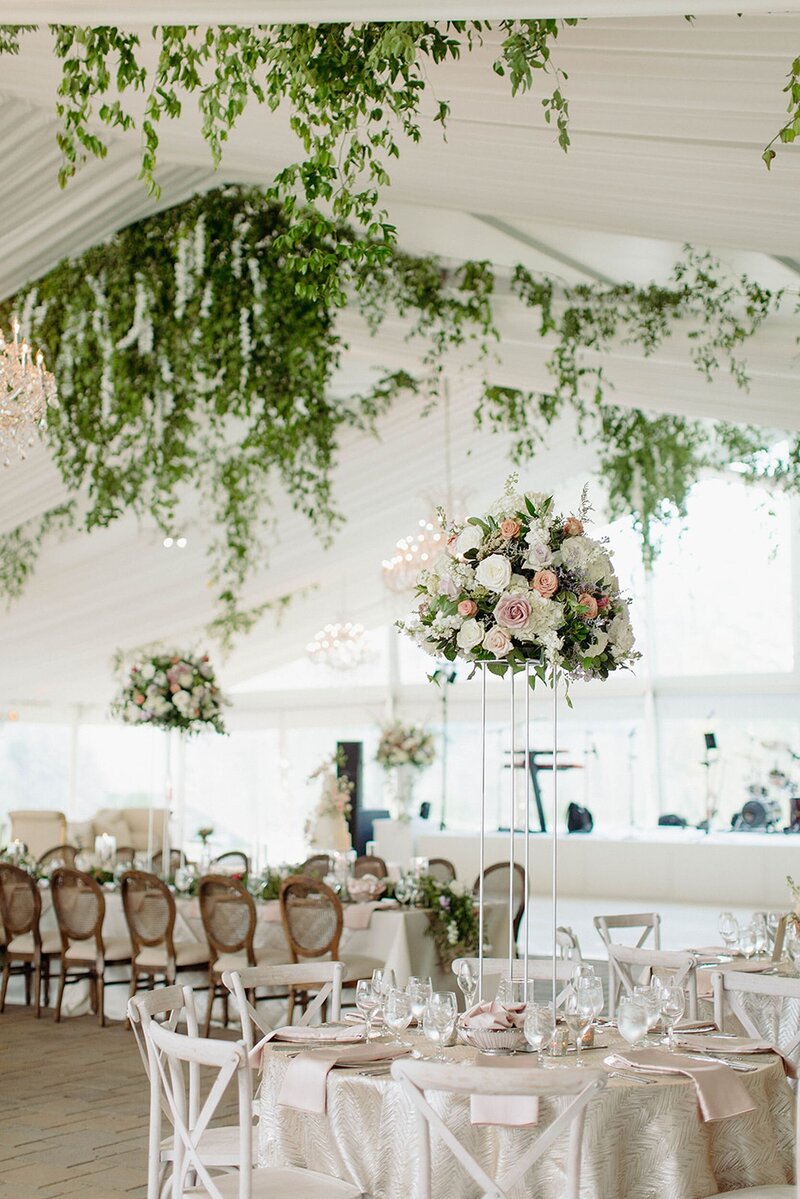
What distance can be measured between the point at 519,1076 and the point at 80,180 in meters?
5.83

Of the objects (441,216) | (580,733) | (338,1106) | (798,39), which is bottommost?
(338,1106)

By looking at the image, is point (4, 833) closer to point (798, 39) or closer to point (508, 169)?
point (508, 169)

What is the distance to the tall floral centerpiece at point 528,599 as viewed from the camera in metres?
3.53

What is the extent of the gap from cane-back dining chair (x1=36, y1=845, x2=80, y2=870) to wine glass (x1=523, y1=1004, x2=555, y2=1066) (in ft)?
24.1

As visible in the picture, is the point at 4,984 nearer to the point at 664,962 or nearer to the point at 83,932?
the point at 83,932

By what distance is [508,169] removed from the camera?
5.00m

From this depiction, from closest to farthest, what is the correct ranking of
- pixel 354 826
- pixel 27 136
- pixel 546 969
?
pixel 546 969 → pixel 27 136 → pixel 354 826

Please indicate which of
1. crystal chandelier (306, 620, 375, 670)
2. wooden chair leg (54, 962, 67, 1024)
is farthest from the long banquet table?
crystal chandelier (306, 620, 375, 670)

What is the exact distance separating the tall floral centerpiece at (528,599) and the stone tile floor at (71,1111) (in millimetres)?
2341

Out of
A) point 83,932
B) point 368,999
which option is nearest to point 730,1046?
point 368,999

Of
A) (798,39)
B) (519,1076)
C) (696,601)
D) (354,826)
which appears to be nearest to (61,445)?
(798,39)

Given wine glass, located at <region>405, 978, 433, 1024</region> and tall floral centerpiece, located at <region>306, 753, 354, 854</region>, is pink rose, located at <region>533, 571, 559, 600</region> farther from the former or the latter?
tall floral centerpiece, located at <region>306, 753, 354, 854</region>

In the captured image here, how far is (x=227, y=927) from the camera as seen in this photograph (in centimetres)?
775

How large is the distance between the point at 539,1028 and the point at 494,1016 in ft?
0.68
